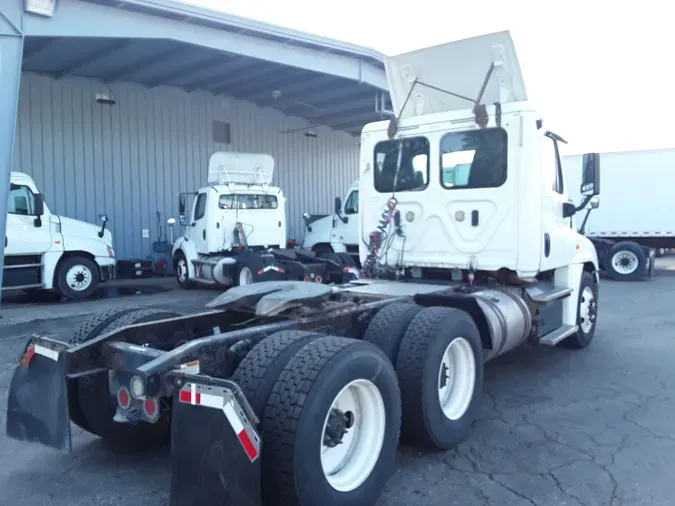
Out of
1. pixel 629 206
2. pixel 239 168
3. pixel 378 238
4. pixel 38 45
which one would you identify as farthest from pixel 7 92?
pixel 629 206

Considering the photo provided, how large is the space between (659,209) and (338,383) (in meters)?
15.8

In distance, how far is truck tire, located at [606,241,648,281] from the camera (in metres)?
15.0

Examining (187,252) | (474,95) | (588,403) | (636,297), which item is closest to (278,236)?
(187,252)

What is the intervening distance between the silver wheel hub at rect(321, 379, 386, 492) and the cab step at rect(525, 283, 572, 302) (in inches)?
124

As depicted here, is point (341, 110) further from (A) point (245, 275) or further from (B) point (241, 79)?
(A) point (245, 275)

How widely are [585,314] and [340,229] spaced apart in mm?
8602

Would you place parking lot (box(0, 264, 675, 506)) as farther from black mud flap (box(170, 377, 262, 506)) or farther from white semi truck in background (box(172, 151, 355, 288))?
white semi truck in background (box(172, 151, 355, 288))

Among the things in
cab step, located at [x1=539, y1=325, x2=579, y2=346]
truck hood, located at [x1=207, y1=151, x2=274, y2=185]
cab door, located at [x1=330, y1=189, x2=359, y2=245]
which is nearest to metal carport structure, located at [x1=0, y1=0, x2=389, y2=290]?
truck hood, located at [x1=207, y1=151, x2=274, y2=185]

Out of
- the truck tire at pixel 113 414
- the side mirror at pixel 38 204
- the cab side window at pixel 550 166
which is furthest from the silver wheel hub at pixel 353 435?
the side mirror at pixel 38 204

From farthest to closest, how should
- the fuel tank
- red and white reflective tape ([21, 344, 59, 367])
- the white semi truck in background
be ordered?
the white semi truck in background → the fuel tank → red and white reflective tape ([21, 344, 59, 367])

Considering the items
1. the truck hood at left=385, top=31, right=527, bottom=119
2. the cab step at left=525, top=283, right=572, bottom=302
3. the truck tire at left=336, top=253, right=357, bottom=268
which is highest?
the truck hood at left=385, top=31, right=527, bottom=119

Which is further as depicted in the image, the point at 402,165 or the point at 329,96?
the point at 329,96

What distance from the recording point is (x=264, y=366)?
10.2ft

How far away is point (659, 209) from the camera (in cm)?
1612
